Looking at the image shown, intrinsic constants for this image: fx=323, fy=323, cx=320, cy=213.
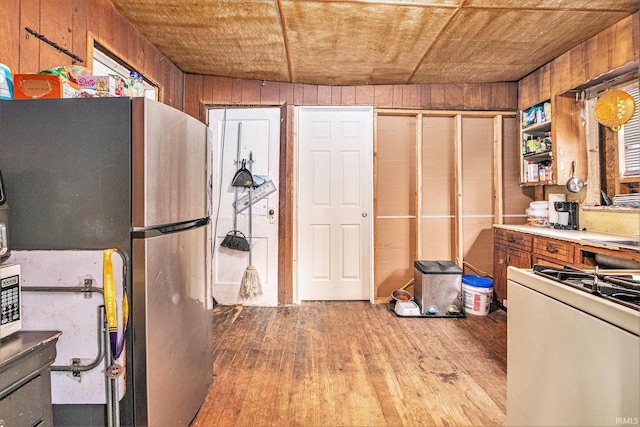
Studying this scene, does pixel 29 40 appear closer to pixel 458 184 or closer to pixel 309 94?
pixel 309 94

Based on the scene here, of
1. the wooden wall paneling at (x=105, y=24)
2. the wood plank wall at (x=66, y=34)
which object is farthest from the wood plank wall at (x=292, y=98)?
the wooden wall paneling at (x=105, y=24)

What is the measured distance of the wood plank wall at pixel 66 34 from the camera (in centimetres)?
149

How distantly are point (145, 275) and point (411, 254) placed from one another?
9.96 ft

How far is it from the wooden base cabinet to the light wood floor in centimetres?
30

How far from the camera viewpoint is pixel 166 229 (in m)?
1.37

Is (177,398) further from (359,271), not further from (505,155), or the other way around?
(505,155)

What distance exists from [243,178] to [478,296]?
2.64 metres

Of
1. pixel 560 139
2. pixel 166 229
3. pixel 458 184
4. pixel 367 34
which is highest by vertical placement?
pixel 367 34

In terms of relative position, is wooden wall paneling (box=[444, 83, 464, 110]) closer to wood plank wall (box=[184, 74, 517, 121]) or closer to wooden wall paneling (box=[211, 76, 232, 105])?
wood plank wall (box=[184, 74, 517, 121])

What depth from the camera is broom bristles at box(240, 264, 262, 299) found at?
3.43m

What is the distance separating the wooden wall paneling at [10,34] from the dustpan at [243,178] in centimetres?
200

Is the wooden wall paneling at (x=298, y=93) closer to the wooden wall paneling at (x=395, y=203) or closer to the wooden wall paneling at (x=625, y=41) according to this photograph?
the wooden wall paneling at (x=395, y=203)

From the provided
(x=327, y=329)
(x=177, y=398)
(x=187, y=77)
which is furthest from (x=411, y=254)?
(x=187, y=77)

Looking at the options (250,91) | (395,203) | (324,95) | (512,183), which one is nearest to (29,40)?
(250,91)
